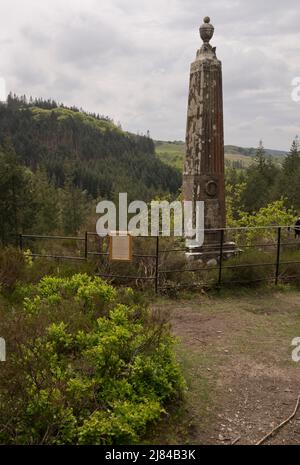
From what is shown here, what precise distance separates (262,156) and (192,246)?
4654cm

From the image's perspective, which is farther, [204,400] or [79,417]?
[204,400]

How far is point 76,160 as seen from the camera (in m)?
113

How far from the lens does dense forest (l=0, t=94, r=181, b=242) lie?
56531 mm

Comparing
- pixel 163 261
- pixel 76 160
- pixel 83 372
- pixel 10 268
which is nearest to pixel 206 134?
pixel 163 261

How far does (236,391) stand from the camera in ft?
16.5

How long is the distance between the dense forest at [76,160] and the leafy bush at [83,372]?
37174 mm

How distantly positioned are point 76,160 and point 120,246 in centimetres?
10755

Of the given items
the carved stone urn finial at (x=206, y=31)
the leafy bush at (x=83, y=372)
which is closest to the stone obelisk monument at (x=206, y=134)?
the carved stone urn finial at (x=206, y=31)

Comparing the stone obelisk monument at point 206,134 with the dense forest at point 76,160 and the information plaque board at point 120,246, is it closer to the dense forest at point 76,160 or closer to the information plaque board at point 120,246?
the information plaque board at point 120,246

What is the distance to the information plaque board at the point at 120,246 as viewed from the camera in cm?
864

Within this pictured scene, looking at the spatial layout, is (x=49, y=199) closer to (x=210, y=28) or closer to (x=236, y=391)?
(x=210, y=28)

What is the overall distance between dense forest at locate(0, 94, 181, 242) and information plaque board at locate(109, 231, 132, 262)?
33.6m
